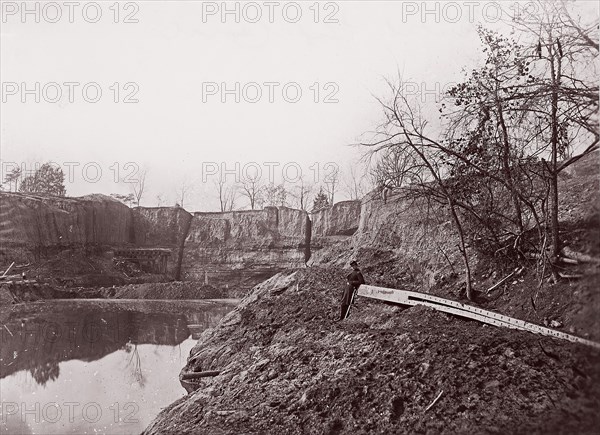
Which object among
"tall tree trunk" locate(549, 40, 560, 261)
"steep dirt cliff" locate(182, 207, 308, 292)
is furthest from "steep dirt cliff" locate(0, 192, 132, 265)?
"tall tree trunk" locate(549, 40, 560, 261)

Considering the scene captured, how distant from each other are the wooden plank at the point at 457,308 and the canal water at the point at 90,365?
5.31 metres

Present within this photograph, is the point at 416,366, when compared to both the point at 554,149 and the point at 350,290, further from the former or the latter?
the point at 554,149

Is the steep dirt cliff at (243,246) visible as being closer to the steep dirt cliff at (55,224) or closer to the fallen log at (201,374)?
the steep dirt cliff at (55,224)

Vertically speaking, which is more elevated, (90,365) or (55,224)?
(55,224)

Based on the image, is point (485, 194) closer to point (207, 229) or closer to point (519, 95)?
point (519, 95)

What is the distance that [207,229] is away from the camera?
166ft

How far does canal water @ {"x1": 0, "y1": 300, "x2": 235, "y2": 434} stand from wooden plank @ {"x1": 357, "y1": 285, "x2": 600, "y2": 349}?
531cm

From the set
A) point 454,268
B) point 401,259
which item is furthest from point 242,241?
point 454,268

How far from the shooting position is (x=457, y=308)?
9297 mm

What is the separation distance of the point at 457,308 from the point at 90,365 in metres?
11.1

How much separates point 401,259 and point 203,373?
23.4 ft

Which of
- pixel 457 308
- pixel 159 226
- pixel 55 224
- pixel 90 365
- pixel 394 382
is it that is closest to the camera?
pixel 394 382

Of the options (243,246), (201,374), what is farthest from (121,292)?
(201,374)

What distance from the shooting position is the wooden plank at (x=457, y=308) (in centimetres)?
772
